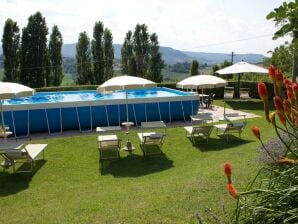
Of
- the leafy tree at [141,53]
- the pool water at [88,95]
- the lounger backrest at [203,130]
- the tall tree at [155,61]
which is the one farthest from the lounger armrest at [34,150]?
the tall tree at [155,61]

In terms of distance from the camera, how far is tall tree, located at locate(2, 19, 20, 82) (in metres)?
30.5

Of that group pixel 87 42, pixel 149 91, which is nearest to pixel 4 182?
pixel 149 91

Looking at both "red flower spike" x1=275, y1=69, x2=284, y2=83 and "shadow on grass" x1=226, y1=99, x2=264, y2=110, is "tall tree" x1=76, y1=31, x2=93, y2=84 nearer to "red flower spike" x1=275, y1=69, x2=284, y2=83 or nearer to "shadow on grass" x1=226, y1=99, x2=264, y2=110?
"shadow on grass" x1=226, y1=99, x2=264, y2=110

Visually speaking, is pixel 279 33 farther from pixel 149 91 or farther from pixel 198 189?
pixel 149 91

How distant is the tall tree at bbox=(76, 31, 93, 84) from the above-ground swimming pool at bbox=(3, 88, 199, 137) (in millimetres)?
18510

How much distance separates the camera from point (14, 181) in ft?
30.8

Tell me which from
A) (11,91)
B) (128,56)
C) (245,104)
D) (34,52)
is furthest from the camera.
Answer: (128,56)

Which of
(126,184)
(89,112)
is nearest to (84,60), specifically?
(89,112)

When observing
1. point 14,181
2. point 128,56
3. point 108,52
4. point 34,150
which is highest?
point 108,52

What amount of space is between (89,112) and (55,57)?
1861cm

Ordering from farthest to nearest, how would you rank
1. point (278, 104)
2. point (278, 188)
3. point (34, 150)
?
1. point (34, 150)
2. point (278, 188)
3. point (278, 104)

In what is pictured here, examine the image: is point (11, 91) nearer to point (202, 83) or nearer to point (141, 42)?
point (202, 83)

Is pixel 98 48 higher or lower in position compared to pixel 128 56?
higher

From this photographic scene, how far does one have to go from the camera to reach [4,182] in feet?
30.6
